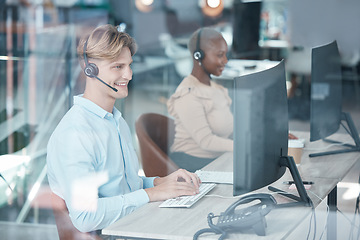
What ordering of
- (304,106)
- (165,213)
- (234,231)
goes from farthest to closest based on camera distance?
(304,106) < (165,213) < (234,231)

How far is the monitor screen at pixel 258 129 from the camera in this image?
65.1 inches

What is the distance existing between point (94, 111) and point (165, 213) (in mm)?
478

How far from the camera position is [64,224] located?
1906 mm

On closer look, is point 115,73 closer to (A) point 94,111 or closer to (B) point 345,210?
(A) point 94,111

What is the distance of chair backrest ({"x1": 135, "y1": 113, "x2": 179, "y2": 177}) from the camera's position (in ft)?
8.86

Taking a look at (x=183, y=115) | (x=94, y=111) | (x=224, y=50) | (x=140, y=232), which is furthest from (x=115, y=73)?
(x=224, y=50)

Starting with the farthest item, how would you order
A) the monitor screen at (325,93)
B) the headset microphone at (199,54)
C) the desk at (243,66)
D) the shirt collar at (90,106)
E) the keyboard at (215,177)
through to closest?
the desk at (243,66)
the headset microphone at (199,54)
the monitor screen at (325,93)
the keyboard at (215,177)
the shirt collar at (90,106)

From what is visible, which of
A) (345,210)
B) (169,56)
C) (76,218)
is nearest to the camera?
(76,218)

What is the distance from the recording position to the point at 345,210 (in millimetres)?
2820

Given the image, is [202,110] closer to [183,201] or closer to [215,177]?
[215,177]

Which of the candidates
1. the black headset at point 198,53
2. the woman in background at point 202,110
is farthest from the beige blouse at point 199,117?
the black headset at point 198,53

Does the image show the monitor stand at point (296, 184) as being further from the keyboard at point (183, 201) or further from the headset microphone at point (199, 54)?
the headset microphone at point (199, 54)

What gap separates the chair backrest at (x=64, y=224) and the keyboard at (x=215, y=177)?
18.1 inches

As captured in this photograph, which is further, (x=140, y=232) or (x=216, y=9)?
(x=216, y=9)
